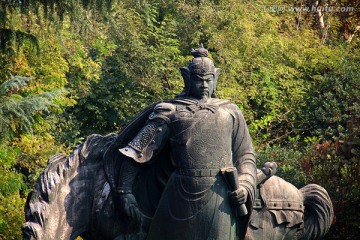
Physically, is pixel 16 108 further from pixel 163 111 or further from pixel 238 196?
pixel 238 196

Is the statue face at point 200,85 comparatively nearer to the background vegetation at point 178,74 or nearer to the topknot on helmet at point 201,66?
the topknot on helmet at point 201,66

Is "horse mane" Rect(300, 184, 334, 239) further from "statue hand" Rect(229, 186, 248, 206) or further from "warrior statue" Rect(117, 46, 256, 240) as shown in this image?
"statue hand" Rect(229, 186, 248, 206)

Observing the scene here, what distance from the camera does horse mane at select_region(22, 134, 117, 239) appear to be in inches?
539

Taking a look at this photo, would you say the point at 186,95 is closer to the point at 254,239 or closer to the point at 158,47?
the point at 254,239

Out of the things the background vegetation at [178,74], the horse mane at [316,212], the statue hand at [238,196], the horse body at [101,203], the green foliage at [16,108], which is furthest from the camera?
the background vegetation at [178,74]

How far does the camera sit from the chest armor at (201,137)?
13.5 m

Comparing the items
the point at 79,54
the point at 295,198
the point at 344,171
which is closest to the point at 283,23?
the point at 79,54

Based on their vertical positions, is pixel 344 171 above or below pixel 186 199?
below

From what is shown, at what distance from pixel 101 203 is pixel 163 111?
1126 millimetres

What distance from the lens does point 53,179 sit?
13.9 m

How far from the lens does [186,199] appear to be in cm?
1343

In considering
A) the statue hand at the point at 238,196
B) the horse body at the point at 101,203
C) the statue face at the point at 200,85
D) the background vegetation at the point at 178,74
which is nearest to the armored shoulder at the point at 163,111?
the statue face at the point at 200,85

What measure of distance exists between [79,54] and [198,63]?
48.6 ft

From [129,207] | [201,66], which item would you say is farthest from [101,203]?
[201,66]
